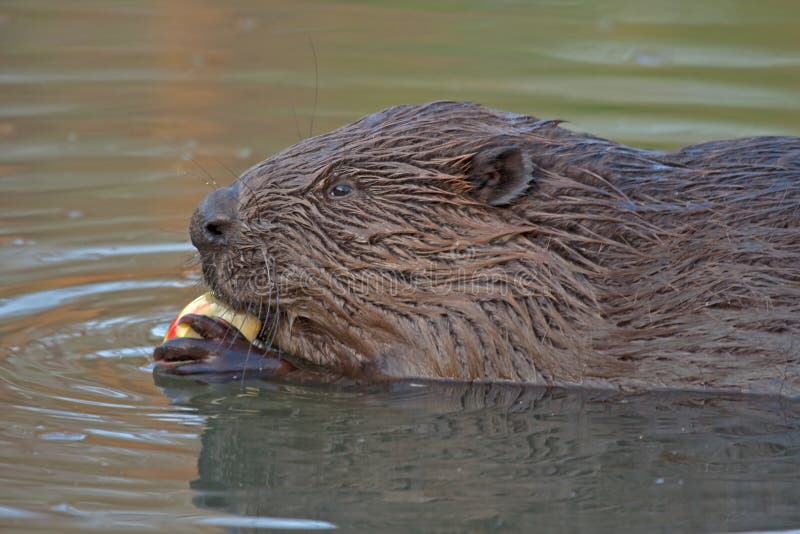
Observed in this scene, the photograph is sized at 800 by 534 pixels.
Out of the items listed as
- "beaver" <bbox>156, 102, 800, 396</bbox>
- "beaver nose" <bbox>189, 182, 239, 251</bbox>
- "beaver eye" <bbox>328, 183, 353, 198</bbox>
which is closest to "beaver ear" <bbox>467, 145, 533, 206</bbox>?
"beaver" <bbox>156, 102, 800, 396</bbox>

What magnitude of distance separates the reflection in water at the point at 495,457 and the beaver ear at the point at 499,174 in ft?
2.25

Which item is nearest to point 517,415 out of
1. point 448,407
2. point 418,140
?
point 448,407

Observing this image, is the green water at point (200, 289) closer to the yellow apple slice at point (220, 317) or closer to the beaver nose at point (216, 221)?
the yellow apple slice at point (220, 317)

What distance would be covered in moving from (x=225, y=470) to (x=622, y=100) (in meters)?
6.01

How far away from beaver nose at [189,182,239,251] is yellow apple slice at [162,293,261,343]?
0.83 ft

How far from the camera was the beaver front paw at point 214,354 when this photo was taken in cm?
542

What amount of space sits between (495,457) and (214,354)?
4.24 ft

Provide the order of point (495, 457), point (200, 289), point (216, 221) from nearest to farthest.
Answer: point (495, 457)
point (216, 221)
point (200, 289)

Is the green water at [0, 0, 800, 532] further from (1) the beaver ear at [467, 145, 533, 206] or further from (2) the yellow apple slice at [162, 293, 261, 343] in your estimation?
(1) the beaver ear at [467, 145, 533, 206]

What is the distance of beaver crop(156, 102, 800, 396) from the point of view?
5.05 meters

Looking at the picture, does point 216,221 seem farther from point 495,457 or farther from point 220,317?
point 495,457

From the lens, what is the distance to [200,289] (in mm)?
6539

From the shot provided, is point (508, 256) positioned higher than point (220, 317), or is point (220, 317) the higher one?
point (508, 256)

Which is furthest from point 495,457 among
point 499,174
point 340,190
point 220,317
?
point 220,317
